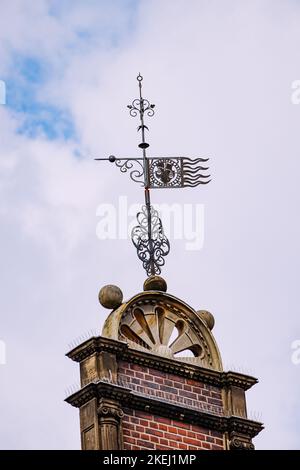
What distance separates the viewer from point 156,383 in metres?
55.3

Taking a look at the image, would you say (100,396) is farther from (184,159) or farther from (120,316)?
(184,159)

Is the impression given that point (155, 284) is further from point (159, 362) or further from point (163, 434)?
point (163, 434)

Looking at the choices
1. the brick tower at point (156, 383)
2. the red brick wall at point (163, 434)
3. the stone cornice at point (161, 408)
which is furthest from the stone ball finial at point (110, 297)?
the red brick wall at point (163, 434)

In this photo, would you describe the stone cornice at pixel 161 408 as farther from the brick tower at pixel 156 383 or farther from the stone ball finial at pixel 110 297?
the stone ball finial at pixel 110 297

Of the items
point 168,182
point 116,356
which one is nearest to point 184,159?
point 168,182

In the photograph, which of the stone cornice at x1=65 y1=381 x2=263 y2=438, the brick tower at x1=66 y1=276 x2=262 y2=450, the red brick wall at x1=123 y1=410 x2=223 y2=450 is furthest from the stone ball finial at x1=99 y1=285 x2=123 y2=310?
the red brick wall at x1=123 y1=410 x2=223 y2=450

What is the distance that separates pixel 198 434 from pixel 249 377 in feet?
4.43

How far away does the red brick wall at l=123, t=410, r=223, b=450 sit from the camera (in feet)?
178

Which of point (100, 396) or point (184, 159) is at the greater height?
point (184, 159)

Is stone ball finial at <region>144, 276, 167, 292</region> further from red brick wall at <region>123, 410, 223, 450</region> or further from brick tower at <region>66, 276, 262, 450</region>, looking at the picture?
red brick wall at <region>123, 410, 223, 450</region>

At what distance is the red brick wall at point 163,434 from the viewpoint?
2142 inches

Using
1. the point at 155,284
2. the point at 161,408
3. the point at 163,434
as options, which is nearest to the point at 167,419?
the point at 161,408

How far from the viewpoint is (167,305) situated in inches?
2216

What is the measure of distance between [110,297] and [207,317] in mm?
1794
